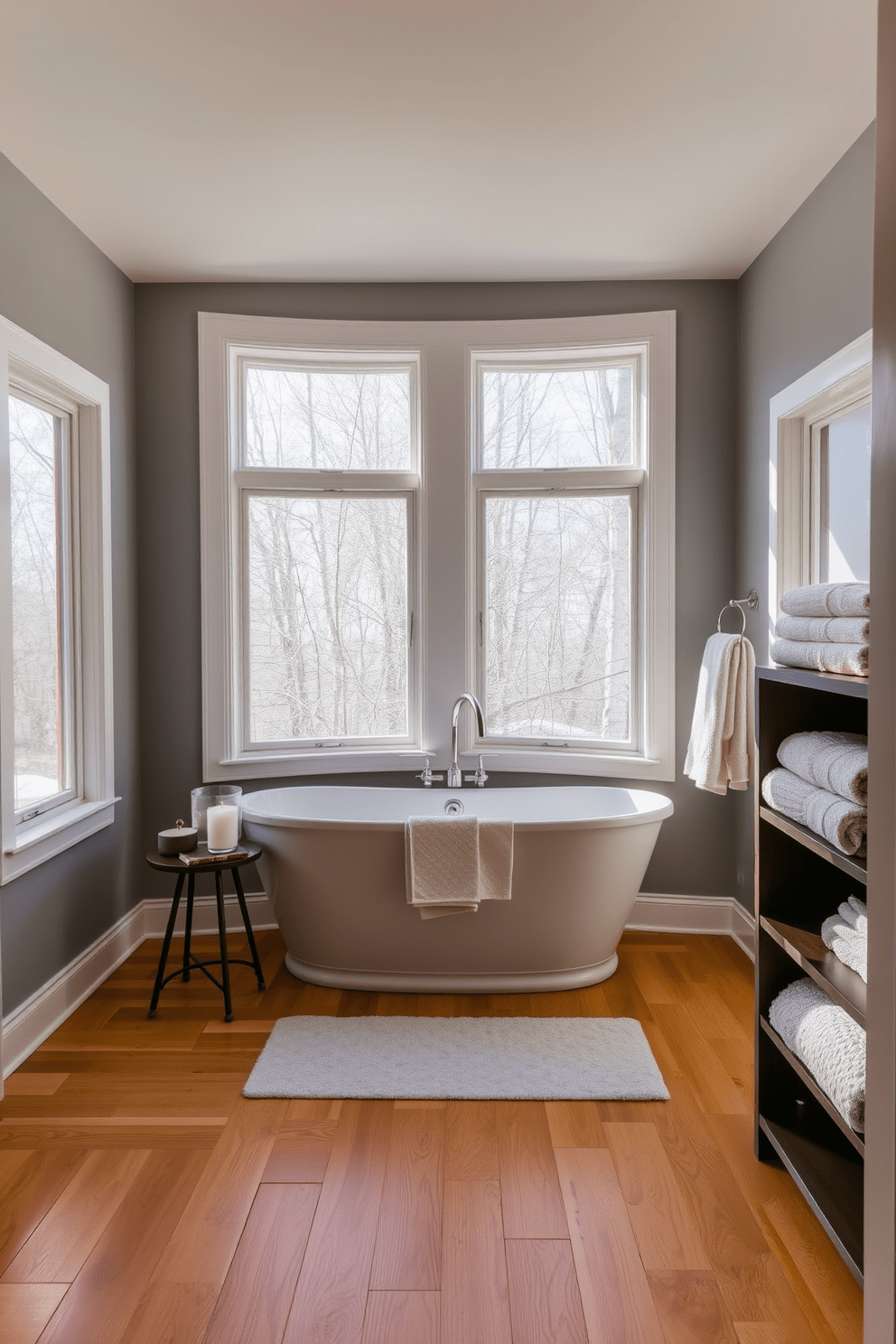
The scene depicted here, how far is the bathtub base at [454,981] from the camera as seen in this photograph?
324 cm

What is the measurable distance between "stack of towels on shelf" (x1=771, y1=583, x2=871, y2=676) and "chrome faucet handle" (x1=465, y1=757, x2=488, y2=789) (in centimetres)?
179

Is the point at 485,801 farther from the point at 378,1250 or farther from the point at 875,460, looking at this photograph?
the point at 875,460

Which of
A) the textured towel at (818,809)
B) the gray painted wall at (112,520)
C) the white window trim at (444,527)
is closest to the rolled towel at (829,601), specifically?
the textured towel at (818,809)

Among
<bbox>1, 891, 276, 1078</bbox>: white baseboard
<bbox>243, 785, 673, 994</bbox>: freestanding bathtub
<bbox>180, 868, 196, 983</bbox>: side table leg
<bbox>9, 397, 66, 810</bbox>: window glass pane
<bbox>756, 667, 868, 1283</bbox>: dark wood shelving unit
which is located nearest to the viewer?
<bbox>756, 667, 868, 1283</bbox>: dark wood shelving unit

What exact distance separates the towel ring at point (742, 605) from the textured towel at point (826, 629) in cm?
136

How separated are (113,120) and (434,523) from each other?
72.3 inches

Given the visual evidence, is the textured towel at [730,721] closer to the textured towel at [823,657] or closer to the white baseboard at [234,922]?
the white baseboard at [234,922]

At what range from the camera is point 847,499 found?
9.77 ft

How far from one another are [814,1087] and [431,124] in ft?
8.74

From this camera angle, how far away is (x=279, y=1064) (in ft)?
8.91

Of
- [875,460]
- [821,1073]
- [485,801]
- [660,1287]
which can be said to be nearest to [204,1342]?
[660,1287]

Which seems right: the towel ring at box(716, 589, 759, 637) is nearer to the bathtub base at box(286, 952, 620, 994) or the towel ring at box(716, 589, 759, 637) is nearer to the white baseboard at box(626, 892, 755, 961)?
the white baseboard at box(626, 892, 755, 961)

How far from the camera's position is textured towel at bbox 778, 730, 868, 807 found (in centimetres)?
176

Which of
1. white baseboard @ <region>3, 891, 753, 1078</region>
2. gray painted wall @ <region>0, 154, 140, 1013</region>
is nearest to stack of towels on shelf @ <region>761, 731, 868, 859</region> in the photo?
white baseboard @ <region>3, 891, 753, 1078</region>
